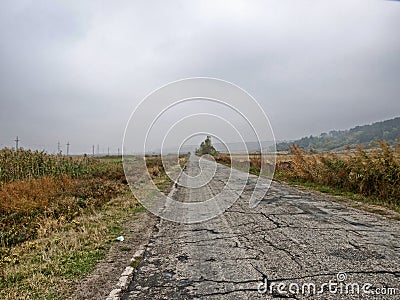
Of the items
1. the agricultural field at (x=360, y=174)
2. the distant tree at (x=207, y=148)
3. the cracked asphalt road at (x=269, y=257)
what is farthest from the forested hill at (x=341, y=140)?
the distant tree at (x=207, y=148)

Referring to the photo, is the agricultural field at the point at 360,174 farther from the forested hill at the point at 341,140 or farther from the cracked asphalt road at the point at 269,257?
the cracked asphalt road at the point at 269,257

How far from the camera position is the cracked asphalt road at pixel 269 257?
3623 millimetres

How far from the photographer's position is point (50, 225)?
7.55m

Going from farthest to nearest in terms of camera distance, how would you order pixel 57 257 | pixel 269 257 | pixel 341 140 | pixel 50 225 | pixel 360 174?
pixel 341 140 < pixel 360 174 < pixel 50 225 < pixel 57 257 < pixel 269 257

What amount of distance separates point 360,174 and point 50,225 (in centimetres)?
1061

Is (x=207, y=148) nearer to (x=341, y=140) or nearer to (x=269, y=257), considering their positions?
(x=341, y=140)

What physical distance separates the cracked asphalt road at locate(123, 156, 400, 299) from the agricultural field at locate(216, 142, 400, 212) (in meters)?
3.39

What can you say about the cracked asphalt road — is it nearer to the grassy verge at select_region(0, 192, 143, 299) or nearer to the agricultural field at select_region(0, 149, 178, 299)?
the grassy verge at select_region(0, 192, 143, 299)

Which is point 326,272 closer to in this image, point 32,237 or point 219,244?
point 219,244

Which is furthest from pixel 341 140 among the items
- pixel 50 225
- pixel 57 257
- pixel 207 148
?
pixel 57 257

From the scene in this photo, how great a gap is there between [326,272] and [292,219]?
328 centimetres

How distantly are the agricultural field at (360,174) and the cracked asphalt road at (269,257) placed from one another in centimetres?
339

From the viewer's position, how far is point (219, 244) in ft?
18.0

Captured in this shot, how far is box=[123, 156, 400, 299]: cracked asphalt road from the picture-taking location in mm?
3623
